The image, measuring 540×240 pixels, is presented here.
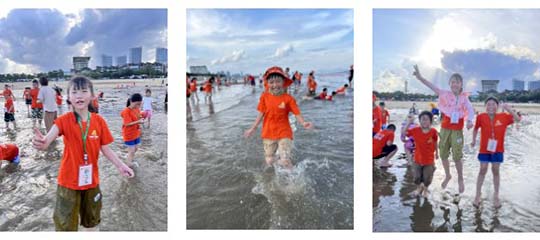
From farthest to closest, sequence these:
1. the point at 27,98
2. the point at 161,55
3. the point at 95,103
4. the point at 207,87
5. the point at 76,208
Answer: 1. the point at 207,87
2. the point at 161,55
3. the point at 27,98
4. the point at 95,103
5. the point at 76,208

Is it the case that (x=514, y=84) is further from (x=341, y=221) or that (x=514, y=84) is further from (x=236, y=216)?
(x=236, y=216)

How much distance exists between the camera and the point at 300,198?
11.0 ft

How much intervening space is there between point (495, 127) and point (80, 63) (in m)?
3.17

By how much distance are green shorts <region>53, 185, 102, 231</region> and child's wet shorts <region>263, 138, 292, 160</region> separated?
1263mm

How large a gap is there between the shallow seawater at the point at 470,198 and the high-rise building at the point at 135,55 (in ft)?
6.61

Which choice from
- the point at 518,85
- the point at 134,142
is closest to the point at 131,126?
the point at 134,142

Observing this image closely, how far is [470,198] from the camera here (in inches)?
134

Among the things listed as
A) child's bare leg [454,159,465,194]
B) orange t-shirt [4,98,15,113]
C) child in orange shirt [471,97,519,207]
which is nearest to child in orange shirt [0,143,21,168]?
orange t-shirt [4,98,15,113]

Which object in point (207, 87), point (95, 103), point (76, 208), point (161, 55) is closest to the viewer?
point (76, 208)

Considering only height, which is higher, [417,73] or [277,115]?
[417,73]

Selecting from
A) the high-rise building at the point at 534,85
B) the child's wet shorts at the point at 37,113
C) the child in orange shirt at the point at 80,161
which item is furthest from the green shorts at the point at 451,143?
the child's wet shorts at the point at 37,113

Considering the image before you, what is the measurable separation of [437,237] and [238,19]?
221 centimetres

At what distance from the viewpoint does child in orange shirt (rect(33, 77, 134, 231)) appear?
9.73 ft

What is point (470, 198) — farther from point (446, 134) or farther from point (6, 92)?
point (6, 92)
